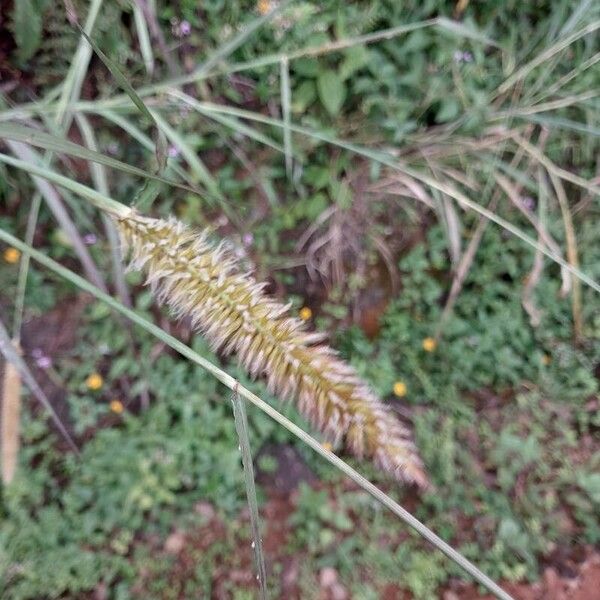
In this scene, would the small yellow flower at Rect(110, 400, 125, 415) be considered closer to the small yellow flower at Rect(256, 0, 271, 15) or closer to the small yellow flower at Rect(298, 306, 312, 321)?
the small yellow flower at Rect(298, 306, 312, 321)

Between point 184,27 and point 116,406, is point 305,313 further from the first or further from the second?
point 184,27

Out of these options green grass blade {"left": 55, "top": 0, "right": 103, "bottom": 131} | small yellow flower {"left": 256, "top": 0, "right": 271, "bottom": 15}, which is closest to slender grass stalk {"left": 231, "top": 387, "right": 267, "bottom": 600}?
green grass blade {"left": 55, "top": 0, "right": 103, "bottom": 131}

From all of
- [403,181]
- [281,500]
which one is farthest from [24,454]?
[403,181]

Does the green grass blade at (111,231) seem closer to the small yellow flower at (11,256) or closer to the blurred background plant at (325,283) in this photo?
the blurred background plant at (325,283)

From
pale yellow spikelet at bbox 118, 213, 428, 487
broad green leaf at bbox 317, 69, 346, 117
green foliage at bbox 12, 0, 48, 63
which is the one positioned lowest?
pale yellow spikelet at bbox 118, 213, 428, 487

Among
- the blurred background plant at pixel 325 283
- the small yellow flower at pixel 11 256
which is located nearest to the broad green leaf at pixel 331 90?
the blurred background plant at pixel 325 283

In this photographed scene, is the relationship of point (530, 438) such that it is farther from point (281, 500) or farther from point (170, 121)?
point (170, 121)
